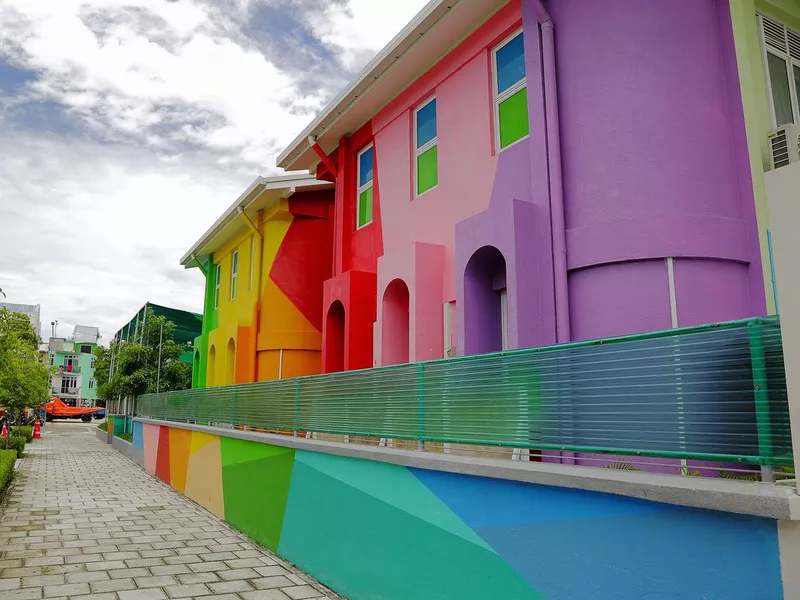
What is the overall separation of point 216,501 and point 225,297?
29.9 feet

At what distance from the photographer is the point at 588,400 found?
3.79 m

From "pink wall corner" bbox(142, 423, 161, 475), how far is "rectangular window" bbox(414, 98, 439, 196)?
10.3 meters

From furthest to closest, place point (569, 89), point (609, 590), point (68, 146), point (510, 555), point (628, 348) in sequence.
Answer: point (68, 146), point (569, 89), point (510, 555), point (628, 348), point (609, 590)

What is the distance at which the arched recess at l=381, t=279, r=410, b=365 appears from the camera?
32.2 feet

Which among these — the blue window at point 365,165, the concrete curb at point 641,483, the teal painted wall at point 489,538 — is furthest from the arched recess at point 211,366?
the concrete curb at point 641,483

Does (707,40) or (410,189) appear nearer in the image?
(707,40)

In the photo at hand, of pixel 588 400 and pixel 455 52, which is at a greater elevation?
pixel 455 52

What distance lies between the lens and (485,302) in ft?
25.9

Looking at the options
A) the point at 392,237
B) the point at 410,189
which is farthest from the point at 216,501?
Answer: the point at 410,189

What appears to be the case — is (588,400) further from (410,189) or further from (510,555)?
(410,189)

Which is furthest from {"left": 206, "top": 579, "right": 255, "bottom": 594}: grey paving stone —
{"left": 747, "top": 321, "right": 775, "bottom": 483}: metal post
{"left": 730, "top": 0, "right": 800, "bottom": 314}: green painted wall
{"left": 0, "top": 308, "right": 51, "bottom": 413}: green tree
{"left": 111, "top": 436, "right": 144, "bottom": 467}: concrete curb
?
{"left": 0, "top": 308, "right": 51, "bottom": 413}: green tree

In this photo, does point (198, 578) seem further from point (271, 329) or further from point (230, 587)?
point (271, 329)

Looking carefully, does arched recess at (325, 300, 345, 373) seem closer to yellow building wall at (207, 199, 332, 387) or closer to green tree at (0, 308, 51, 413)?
yellow building wall at (207, 199, 332, 387)

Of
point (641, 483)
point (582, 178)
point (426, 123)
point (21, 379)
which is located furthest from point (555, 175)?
point (21, 379)
